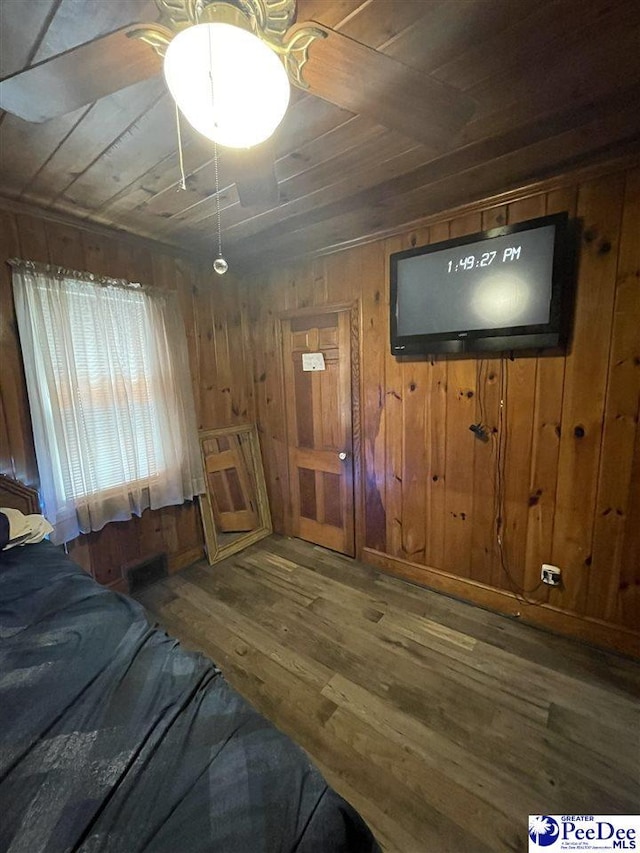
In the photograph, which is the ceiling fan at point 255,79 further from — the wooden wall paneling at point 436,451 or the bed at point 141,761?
the bed at point 141,761

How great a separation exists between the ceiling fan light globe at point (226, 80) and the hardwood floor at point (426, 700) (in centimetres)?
212

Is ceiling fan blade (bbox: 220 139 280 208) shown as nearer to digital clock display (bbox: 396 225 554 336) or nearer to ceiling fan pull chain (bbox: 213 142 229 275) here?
ceiling fan pull chain (bbox: 213 142 229 275)

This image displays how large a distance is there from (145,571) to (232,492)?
920 mm

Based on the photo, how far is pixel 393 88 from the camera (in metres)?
0.94

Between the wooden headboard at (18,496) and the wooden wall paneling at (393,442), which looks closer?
the wooden headboard at (18,496)

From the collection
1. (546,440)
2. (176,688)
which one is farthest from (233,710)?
(546,440)

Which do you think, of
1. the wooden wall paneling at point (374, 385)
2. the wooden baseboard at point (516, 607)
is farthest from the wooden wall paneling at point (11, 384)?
the wooden baseboard at point (516, 607)

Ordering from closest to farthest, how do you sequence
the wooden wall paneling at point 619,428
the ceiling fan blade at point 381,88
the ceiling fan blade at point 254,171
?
the ceiling fan blade at point 381,88 < the ceiling fan blade at point 254,171 < the wooden wall paneling at point 619,428

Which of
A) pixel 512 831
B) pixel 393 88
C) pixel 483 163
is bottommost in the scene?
pixel 512 831

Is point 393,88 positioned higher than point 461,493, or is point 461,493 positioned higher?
point 393,88

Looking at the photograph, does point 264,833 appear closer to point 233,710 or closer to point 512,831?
point 233,710

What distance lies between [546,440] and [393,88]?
1760mm

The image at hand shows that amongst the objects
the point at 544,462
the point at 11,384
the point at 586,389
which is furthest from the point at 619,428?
the point at 11,384

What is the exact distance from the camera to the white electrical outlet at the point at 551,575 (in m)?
2.00
